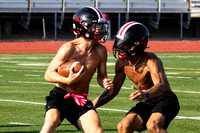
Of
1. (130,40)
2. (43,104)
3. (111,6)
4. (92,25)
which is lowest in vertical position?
(43,104)

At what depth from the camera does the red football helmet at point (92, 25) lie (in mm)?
6648

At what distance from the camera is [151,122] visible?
655cm

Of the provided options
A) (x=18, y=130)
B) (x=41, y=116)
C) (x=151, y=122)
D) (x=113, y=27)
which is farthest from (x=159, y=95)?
(x=113, y=27)

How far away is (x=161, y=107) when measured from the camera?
6.81 m

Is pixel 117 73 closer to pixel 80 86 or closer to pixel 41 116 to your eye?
pixel 80 86

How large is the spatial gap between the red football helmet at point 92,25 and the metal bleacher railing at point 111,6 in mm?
36038

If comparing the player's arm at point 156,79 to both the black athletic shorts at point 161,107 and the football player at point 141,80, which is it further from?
the black athletic shorts at point 161,107

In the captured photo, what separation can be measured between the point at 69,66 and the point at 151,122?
1.20 meters

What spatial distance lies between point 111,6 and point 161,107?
39779mm

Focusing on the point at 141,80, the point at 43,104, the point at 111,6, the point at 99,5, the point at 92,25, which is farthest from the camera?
the point at 111,6

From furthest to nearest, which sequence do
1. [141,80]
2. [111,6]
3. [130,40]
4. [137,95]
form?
1. [111,6]
2. [141,80]
3. [130,40]
4. [137,95]

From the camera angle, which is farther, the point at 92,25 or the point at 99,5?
the point at 99,5

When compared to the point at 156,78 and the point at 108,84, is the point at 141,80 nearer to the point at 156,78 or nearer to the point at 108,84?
the point at 156,78

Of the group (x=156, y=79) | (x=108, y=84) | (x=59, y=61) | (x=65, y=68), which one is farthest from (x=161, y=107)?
(x=59, y=61)
